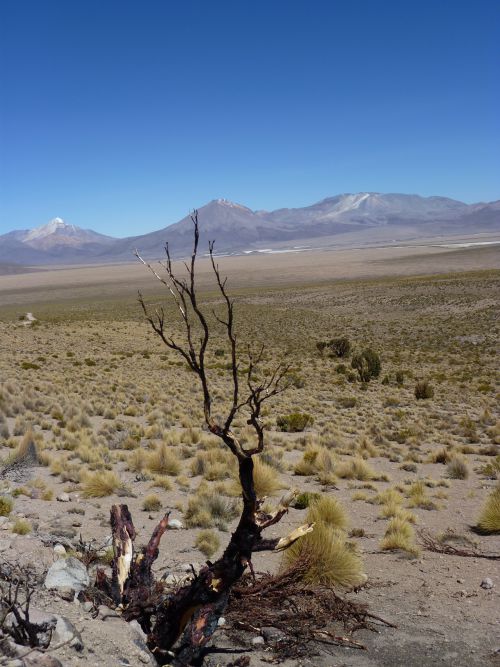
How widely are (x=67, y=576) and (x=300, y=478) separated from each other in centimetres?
683

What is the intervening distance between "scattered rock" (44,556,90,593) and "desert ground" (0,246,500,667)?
1.01ft

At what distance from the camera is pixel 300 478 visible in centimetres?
1173

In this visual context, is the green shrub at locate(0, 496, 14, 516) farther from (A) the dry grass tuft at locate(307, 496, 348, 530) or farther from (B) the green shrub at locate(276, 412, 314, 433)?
(B) the green shrub at locate(276, 412, 314, 433)

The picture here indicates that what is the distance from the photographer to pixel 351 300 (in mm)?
63938

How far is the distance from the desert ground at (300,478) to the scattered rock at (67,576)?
12.1 inches

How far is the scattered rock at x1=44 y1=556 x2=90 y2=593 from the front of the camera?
17.4 ft

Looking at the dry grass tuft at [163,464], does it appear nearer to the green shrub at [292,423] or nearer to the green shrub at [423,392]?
the green shrub at [292,423]

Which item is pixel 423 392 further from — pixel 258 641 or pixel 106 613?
pixel 106 613

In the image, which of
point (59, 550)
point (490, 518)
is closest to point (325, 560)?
point (59, 550)

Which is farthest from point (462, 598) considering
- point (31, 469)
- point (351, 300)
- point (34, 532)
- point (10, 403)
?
point (351, 300)

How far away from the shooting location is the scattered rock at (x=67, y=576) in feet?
17.4

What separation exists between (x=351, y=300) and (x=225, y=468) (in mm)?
53949

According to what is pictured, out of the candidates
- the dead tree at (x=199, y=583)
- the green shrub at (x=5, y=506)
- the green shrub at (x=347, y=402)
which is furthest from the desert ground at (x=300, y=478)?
the dead tree at (x=199, y=583)

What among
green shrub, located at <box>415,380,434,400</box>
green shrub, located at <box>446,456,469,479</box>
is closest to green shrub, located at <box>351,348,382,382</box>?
green shrub, located at <box>415,380,434,400</box>
